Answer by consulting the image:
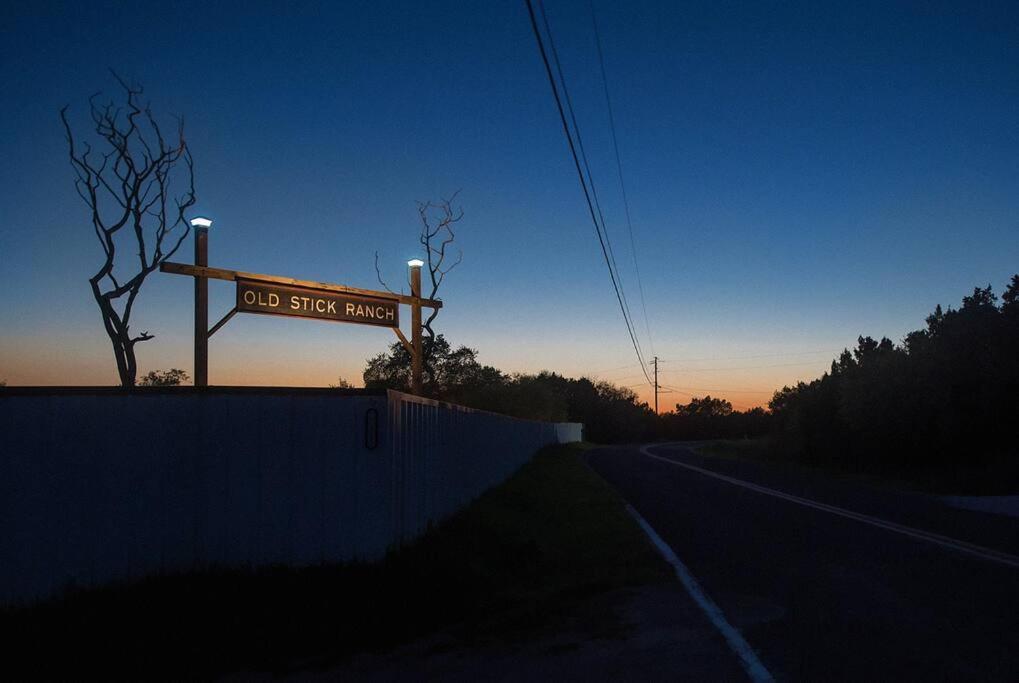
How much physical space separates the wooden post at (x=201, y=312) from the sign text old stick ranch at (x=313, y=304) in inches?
21.4

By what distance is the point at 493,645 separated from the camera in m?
6.89

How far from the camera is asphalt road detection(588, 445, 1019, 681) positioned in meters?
6.18

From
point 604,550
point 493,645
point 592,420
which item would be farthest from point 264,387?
point 592,420

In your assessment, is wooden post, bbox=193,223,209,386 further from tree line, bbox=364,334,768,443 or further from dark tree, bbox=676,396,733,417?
dark tree, bbox=676,396,733,417

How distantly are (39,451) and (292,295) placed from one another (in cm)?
729

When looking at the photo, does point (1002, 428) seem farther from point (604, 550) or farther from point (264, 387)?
point (264, 387)

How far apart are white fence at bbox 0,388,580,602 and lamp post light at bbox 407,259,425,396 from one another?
785 centimetres

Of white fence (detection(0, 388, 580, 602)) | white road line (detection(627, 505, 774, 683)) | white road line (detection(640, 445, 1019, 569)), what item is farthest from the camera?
white road line (detection(640, 445, 1019, 569))

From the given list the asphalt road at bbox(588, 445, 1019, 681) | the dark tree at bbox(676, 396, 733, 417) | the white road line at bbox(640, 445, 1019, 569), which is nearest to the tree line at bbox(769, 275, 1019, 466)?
the white road line at bbox(640, 445, 1019, 569)

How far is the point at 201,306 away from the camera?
548 inches

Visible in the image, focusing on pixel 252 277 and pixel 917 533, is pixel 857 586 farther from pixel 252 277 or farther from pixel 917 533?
pixel 252 277

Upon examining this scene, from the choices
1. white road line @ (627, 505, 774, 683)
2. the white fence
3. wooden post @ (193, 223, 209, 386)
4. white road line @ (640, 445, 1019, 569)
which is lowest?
white road line @ (640, 445, 1019, 569)

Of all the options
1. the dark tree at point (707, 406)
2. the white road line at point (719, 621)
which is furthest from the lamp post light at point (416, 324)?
the dark tree at point (707, 406)

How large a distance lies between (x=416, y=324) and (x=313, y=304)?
315 centimetres
